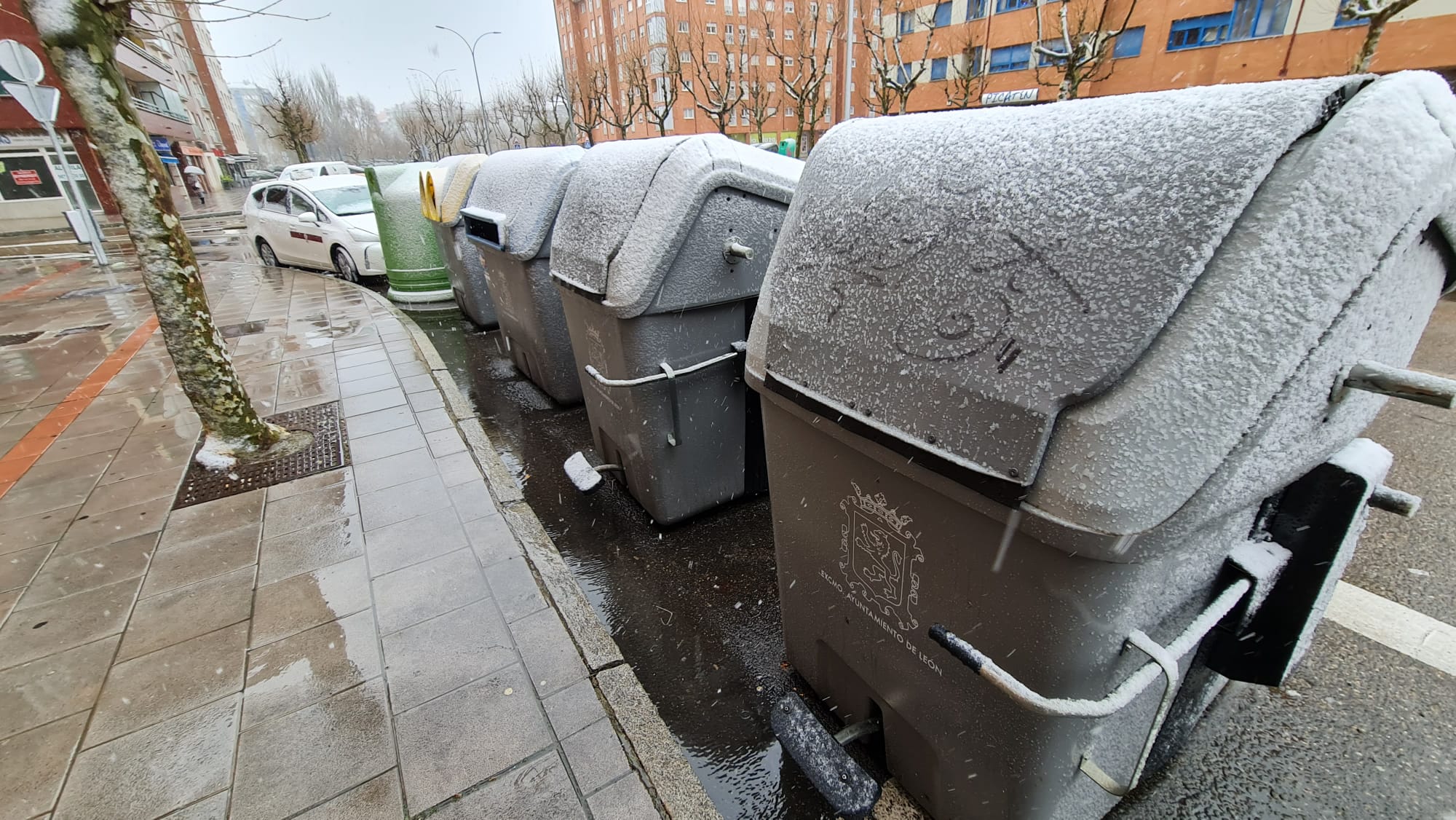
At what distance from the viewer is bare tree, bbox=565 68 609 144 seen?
38219mm

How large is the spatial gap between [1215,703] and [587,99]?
45.0 meters

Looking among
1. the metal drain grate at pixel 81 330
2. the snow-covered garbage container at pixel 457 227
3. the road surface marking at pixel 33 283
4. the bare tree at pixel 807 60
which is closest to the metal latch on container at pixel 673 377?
the snow-covered garbage container at pixel 457 227

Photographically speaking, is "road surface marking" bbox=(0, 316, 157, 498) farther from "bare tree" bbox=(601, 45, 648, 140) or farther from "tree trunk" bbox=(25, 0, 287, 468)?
"bare tree" bbox=(601, 45, 648, 140)

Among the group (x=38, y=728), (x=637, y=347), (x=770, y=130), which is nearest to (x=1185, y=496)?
(x=637, y=347)

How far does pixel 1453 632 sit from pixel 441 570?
435 cm

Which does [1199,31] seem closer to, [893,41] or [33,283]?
[893,41]

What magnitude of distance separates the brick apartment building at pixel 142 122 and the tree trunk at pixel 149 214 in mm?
306

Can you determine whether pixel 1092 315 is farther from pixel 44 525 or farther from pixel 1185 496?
pixel 44 525

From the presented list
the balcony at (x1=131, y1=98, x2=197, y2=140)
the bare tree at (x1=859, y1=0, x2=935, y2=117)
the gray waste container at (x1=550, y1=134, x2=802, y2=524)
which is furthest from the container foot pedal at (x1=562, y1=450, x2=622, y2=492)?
the balcony at (x1=131, y1=98, x2=197, y2=140)

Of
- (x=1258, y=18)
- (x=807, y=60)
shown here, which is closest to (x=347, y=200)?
(x=1258, y=18)

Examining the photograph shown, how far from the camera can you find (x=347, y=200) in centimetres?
1062

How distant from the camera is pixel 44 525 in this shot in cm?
346

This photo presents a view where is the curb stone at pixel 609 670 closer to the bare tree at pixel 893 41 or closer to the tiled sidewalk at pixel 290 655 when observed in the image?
the tiled sidewalk at pixel 290 655

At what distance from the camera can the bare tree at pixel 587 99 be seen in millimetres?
38219
